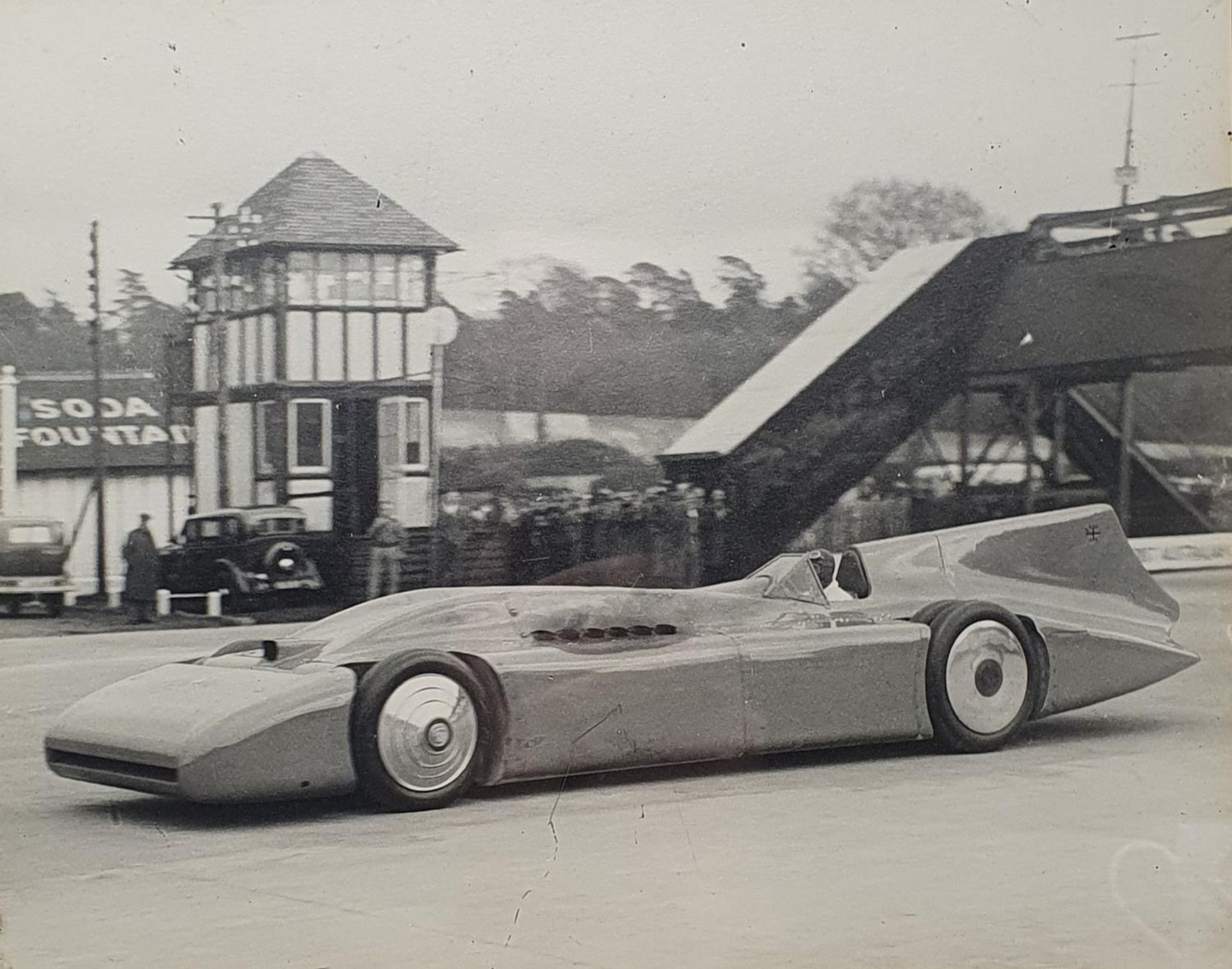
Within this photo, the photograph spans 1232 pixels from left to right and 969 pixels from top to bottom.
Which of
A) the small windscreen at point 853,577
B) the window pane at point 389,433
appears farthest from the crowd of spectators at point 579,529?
the small windscreen at point 853,577

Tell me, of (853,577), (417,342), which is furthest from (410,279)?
(853,577)

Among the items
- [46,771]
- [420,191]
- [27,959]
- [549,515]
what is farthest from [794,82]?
[27,959]

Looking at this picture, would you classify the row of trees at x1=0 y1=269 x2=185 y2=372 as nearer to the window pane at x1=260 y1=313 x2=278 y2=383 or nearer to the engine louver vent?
the window pane at x1=260 y1=313 x2=278 y2=383

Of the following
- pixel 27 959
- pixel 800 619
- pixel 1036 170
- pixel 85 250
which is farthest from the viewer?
pixel 1036 170

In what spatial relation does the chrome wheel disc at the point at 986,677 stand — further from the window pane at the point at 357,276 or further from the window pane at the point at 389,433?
the window pane at the point at 357,276

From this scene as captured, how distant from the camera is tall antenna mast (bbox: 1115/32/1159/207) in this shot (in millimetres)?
5445

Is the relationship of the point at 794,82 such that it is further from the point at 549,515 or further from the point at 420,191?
the point at 549,515

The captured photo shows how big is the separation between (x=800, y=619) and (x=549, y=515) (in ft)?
2.73

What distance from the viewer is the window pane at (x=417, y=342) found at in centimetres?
479

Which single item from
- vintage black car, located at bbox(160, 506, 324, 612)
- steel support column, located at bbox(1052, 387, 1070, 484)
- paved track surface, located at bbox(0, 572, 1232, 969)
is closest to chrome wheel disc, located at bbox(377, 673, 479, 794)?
paved track surface, located at bbox(0, 572, 1232, 969)

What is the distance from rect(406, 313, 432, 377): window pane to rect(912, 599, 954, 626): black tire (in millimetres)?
1713

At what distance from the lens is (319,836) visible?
14.5ft

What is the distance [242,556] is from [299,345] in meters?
0.62

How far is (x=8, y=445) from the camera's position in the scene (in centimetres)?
457
